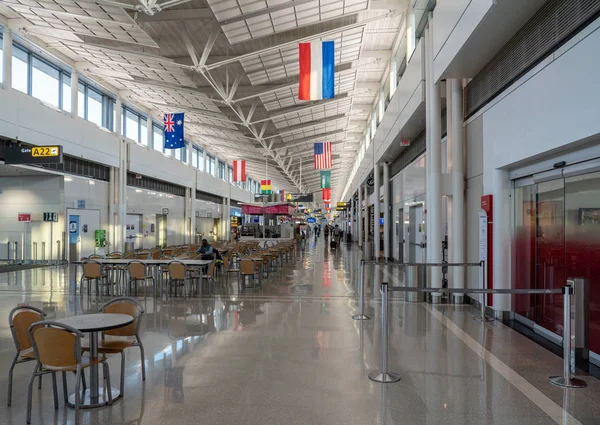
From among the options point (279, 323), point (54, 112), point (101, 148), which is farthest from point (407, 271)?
point (101, 148)

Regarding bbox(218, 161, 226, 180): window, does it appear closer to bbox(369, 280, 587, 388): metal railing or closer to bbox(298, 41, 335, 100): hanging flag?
bbox(298, 41, 335, 100): hanging flag

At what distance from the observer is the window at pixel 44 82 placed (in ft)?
51.0

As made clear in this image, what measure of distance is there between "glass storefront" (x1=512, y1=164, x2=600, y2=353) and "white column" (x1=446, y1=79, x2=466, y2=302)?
1551 mm

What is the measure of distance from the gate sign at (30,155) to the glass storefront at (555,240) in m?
12.5

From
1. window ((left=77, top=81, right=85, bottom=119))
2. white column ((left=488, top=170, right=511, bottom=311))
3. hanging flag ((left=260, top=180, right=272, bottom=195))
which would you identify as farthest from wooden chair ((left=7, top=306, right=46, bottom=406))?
hanging flag ((left=260, top=180, right=272, bottom=195))

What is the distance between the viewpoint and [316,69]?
38.3 feet

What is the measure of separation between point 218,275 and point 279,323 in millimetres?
7200

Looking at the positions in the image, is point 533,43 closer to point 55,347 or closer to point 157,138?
point 55,347

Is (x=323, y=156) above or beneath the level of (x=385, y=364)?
above

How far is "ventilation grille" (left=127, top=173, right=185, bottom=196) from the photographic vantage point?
2294cm

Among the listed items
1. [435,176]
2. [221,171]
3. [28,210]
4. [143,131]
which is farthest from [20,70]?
[221,171]

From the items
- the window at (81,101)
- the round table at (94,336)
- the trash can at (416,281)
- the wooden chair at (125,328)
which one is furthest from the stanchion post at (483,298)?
the window at (81,101)

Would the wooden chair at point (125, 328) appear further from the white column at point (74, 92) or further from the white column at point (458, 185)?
the white column at point (74, 92)

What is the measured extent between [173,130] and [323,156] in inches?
361
